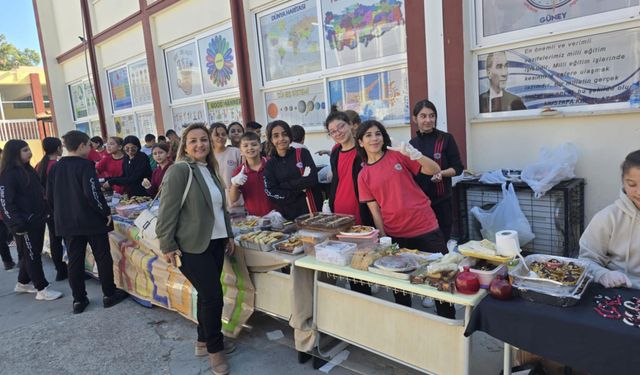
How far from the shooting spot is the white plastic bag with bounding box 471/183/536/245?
13.5 ft

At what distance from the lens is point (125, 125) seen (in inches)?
457

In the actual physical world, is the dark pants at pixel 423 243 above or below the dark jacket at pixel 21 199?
below

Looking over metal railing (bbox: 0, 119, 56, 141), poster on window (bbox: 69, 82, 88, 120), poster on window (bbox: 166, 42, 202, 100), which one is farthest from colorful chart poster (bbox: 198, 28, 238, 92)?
metal railing (bbox: 0, 119, 56, 141)

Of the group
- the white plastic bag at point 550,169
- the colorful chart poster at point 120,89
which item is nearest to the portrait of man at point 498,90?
the white plastic bag at point 550,169

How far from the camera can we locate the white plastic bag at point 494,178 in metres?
4.35

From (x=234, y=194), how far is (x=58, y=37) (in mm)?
13326

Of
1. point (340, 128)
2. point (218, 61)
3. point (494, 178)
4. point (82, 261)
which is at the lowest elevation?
point (82, 261)

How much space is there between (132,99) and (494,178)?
31.9 ft

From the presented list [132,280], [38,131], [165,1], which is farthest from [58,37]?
[132,280]

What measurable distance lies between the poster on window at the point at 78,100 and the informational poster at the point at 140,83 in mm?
3565

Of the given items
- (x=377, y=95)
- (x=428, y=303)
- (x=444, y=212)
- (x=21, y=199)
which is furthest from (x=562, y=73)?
(x=21, y=199)

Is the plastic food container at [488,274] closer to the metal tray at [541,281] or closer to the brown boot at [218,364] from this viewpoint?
the metal tray at [541,281]

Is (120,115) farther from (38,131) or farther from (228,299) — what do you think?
(38,131)

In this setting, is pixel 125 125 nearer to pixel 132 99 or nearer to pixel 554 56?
pixel 132 99
